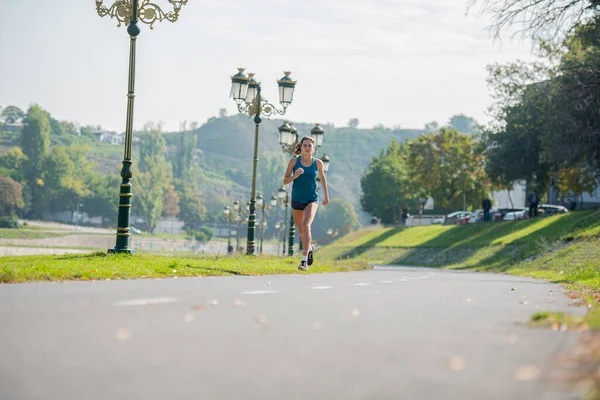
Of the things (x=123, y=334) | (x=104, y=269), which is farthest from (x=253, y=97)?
(x=123, y=334)

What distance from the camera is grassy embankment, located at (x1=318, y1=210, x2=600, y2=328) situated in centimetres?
3241

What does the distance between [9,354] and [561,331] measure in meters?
3.81

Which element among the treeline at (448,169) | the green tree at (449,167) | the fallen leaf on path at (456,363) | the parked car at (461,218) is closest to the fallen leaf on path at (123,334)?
the fallen leaf on path at (456,363)

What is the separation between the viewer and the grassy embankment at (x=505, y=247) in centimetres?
3241

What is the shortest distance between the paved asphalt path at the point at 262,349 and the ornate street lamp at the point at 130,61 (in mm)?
8918

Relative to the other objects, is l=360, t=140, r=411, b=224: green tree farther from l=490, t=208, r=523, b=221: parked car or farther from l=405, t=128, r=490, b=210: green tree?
l=490, t=208, r=523, b=221: parked car

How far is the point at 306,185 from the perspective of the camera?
52.1 feet

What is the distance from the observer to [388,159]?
421 ft

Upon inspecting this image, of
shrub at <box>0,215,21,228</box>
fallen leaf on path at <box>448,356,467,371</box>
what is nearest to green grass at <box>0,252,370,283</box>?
fallen leaf on path at <box>448,356,467,371</box>

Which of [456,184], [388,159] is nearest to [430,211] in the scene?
[388,159]

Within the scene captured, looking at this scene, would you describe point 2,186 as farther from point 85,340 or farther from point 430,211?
point 85,340

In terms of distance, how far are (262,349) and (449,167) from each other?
77.7 meters

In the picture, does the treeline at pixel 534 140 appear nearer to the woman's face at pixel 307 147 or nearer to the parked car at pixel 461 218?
the parked car at pixel 461 218

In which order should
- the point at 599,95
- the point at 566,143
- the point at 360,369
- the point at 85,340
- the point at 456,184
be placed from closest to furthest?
the point at 360,369 → the point at 85,340 → the point at 599,95 → the point at 566,143 → the point at 456,184
